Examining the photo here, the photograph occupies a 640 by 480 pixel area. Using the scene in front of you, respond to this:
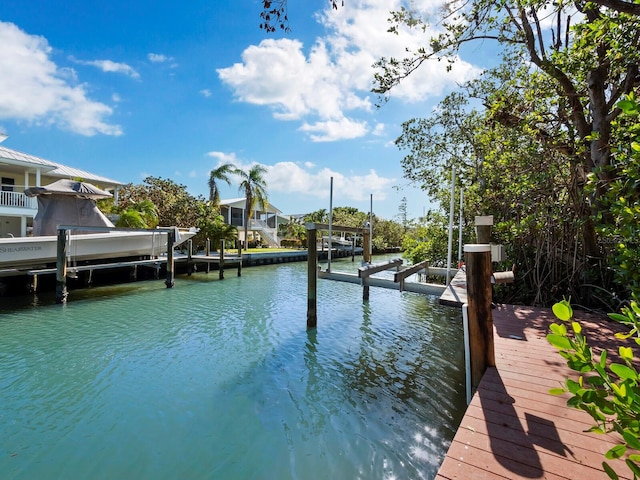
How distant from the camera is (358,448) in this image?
3.56 metres

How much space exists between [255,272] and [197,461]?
16.1m

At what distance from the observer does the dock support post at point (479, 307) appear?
3.04 metres

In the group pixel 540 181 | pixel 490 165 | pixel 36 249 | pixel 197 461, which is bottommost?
pixel 197 461

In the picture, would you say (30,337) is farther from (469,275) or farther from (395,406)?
(469,275)

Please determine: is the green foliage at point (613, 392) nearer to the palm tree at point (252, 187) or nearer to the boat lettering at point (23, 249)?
the boat lettering at point (23, 249)

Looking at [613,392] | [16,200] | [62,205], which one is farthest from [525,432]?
[16,200]

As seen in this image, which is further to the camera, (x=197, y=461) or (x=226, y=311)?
(x=226, y=311)

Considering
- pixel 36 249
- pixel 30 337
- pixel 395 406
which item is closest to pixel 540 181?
pixel 395 406

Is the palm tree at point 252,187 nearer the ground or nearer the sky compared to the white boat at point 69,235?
nearer the sky

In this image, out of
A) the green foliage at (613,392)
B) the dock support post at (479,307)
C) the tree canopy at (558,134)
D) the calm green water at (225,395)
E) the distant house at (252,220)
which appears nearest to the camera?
the green foliage at (613,392)

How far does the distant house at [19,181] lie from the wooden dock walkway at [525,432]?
1808 cm

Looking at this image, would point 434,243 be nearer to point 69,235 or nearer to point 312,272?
point 312,272

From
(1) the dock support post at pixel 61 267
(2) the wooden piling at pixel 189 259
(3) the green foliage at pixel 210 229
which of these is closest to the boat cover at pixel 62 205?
(1) the dock support post at pixel 61 267

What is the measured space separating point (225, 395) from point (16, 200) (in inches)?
668
